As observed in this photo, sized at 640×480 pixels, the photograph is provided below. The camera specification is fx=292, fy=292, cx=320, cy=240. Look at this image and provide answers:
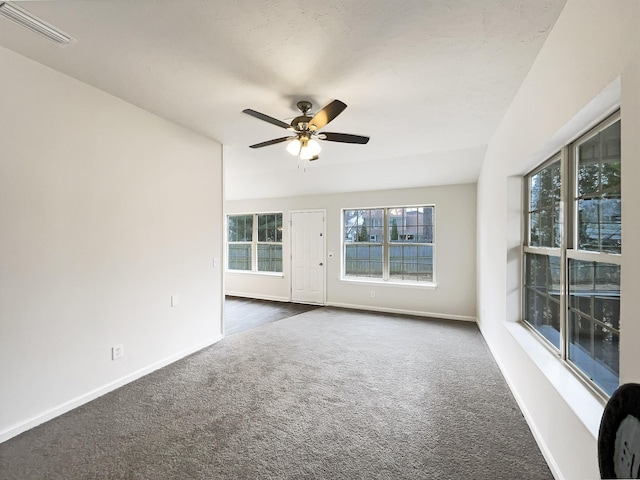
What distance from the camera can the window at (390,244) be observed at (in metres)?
5.30

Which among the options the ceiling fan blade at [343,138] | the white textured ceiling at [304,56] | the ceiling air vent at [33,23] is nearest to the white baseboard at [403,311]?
the white textured ceiling at [304,56]

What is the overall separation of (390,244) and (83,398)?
15.5 feet

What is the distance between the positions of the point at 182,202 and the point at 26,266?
145 cm

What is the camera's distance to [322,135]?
255 cm

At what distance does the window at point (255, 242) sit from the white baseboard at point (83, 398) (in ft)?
11.2

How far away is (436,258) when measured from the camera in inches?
200

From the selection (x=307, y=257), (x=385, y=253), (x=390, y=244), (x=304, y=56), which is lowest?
(x=307, y=257)

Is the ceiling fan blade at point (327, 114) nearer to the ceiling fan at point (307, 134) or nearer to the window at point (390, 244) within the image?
the ceiling fan at point (307, 134)

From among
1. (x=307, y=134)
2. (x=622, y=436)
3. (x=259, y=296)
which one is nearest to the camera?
(x=622, y=436)

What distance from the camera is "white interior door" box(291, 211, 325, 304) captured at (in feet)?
19.7

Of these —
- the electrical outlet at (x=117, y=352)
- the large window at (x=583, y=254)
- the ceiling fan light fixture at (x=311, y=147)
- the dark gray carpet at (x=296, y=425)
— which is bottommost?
the dark gray carpet at (x=296, y=425)

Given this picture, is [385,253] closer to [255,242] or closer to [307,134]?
[255,242]

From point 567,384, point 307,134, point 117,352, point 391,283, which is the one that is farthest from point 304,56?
point 391,283

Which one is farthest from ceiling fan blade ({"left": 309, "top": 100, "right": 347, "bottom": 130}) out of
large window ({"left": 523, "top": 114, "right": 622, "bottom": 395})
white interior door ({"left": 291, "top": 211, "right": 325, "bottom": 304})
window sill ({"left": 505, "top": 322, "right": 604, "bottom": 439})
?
white interior door ({"left": 291, "top": 211, "right": 325, "bottom": 304})
